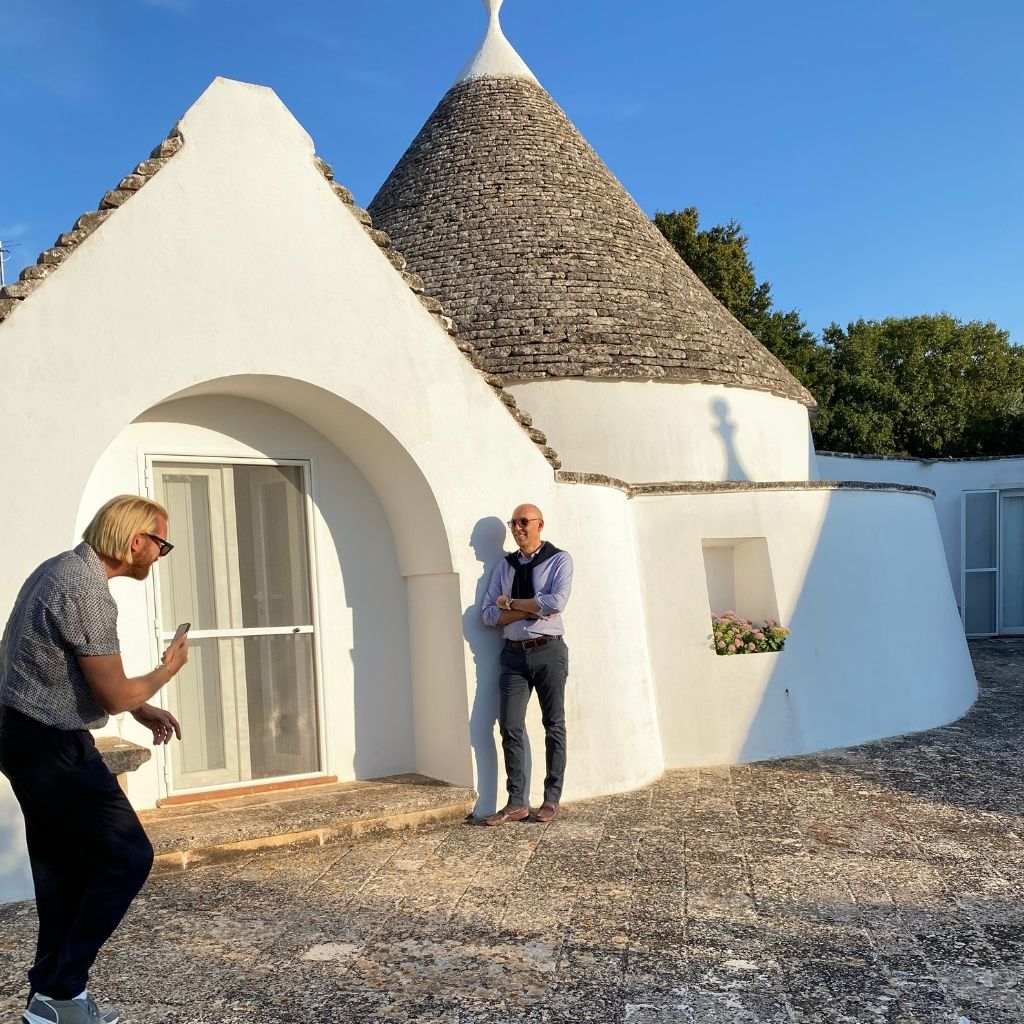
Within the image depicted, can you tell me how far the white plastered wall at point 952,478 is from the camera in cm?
1914

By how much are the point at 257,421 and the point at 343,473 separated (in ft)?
2.40

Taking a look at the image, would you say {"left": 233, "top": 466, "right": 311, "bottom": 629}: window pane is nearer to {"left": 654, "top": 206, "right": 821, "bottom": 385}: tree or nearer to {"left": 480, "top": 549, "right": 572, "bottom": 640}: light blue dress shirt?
{"left": 480, "top": 549, "right": 572, "bottom": 640}: light blue dress shirt

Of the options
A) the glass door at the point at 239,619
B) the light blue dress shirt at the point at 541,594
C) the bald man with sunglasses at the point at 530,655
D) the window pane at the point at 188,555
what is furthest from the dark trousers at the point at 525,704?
the window pane at the point at 188,555

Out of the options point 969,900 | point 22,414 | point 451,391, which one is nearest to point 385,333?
point 451,391

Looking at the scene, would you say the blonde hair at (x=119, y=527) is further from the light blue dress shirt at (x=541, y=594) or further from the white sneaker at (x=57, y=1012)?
the light blue dress shirt at (x=541, y=594)

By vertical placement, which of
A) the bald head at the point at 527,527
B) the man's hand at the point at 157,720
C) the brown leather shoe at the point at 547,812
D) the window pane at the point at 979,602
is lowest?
the brown leather shoe at the point at 547,812

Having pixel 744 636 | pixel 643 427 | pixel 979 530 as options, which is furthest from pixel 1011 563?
pixel 744 636

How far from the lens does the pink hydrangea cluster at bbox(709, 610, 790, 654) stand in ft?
31.0

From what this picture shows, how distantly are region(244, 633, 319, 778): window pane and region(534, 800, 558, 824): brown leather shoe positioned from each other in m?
1.61

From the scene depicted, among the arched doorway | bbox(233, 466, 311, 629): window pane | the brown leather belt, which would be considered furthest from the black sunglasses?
the brown leather belt

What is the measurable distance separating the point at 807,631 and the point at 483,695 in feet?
13.4

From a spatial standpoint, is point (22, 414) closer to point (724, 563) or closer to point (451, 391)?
point (451, 391)

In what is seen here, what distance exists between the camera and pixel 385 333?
23.1 ft

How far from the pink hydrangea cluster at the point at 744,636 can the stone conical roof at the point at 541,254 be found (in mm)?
3261
